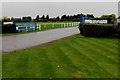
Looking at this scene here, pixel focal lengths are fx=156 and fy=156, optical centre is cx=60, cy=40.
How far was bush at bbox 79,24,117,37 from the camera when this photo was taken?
13.1 m

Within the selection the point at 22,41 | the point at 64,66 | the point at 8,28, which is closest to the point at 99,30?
the point at 22,41

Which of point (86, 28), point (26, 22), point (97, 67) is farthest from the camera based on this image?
point (26, 22)

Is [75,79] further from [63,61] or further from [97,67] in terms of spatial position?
[63,61]

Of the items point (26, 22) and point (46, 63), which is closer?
point (46, 63)

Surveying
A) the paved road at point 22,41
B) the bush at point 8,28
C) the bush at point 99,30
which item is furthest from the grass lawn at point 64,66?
A: the bush at point 8,28

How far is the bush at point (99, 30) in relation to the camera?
13.1 m

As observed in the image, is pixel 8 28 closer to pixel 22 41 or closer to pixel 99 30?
pixel 22 41

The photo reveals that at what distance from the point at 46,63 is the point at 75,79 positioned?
1843 millimetres

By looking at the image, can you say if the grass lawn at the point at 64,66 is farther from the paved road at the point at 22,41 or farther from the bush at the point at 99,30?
the bush at the point at 99,30

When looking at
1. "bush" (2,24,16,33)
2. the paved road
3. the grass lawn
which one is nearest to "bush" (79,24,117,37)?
the paved road

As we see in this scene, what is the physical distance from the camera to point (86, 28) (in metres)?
14.2

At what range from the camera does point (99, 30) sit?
13.4 metres

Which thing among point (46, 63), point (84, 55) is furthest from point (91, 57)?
point (46, 63)

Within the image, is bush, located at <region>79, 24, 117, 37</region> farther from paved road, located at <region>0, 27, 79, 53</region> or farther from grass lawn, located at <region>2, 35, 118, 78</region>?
grass lawn, located at <region>2, 35, 118, 78</region>
